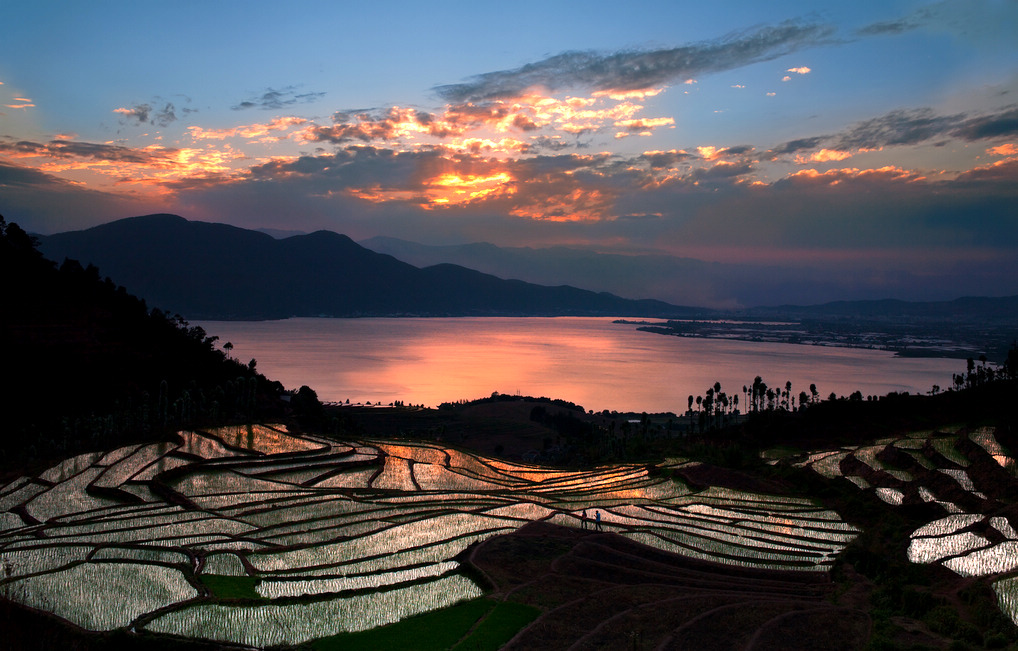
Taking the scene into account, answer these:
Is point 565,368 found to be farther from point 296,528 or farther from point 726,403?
point 296,528

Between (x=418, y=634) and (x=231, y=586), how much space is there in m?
4.61

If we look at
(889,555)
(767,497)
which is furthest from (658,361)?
(889,555)

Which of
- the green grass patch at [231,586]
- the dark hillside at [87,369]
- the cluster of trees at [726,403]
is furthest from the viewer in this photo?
the cluster of trees at [726,403]

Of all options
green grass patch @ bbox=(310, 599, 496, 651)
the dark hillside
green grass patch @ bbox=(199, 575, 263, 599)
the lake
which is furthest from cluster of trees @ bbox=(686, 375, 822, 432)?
green grass patch @ bbox=(199, 575, 263, 599)

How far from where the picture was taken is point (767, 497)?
83.6 feet

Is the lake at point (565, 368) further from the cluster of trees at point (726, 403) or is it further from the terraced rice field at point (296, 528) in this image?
the terraced rice field at point (296, 528)

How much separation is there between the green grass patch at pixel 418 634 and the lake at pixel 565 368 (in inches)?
2684

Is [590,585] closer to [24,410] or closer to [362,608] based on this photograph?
[362,608]

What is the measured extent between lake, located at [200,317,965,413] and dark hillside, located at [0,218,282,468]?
89.0 feet

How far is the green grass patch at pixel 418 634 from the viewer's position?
10406mm

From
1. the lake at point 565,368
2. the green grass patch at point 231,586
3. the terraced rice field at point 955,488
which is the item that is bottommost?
the lake at point 565,368

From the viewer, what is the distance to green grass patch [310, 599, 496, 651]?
34.1ft

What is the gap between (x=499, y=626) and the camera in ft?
37.0

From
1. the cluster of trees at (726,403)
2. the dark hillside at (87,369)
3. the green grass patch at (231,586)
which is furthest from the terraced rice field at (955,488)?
the dark hillside at (87,369)
